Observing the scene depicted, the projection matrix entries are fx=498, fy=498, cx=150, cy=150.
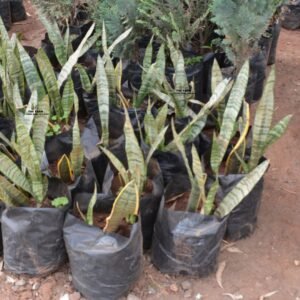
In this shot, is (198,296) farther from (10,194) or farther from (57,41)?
(57,41)

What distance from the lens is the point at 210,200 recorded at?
1.69 meters

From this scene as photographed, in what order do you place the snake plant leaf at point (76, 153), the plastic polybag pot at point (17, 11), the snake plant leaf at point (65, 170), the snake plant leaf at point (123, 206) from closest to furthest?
the snake plant leaf at point (123, 206) < the snake plant leaf at point (76, 153) < the snake plant leaf at point (65, 170) < the plastic polybag pot at point (17, 11)

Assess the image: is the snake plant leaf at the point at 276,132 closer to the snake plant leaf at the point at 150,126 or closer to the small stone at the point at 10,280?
the snake plant leaf at the point at 150,126

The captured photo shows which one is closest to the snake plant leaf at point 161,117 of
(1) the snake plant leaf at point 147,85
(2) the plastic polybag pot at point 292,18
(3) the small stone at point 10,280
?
(1) the snake plant leaf at point 147,85

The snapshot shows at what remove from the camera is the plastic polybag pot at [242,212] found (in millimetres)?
1888

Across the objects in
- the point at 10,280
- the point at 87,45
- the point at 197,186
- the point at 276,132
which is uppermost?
the point at 87,45

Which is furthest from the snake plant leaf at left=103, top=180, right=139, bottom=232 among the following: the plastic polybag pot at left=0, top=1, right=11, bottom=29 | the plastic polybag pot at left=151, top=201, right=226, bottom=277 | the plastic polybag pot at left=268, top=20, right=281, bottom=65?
the plastic polybag pot at left=0, top=1, right=11, bottom=29

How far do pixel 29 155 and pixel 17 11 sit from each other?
115 inches

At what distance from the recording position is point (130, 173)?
1.78 meters

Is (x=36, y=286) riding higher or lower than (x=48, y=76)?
lower

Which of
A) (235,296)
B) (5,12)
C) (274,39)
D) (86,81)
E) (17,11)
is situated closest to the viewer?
(235,296)

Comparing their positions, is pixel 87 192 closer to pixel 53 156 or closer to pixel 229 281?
pixel 53 156

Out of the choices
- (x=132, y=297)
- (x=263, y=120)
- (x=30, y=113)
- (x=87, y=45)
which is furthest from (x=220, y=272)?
(x=87, y=45)

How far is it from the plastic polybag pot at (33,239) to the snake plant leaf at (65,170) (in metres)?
0.21
